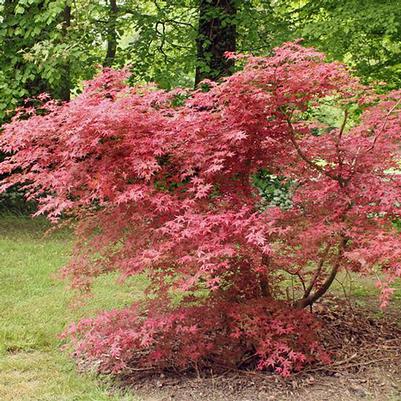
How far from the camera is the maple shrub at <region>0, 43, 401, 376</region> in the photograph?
3.59 meters

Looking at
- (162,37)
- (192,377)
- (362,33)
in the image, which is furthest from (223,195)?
(162,37)

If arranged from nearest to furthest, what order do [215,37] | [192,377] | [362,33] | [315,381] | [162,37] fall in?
1. [315,381]
2. [192,377]
3. [362,33]
4. [215,37]
5. [162,37]

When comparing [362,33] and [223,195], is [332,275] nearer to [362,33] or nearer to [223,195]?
[223,195]

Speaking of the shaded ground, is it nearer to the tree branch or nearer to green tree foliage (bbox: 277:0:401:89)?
the tree branch

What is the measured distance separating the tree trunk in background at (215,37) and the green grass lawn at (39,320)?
359 centimetres

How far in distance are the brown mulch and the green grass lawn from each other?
318mm

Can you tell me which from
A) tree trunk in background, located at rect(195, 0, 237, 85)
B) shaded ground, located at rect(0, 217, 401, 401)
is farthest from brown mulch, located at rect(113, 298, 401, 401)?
tree trunk in background, located at rect(195, 0, 237, 85)

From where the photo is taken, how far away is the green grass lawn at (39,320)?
405 centimetres

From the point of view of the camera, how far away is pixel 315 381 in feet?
13.1

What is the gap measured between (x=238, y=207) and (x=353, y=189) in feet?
2.63

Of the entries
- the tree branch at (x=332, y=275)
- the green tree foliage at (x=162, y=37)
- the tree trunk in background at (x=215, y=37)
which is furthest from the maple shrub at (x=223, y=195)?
the tree trunk in background at (x=215, y=37)

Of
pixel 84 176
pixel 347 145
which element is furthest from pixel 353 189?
pixel 84 176

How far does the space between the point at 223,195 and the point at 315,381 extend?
4.77ft

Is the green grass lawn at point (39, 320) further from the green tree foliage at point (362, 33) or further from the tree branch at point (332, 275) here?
the green tree foliage at point (362, 33)
